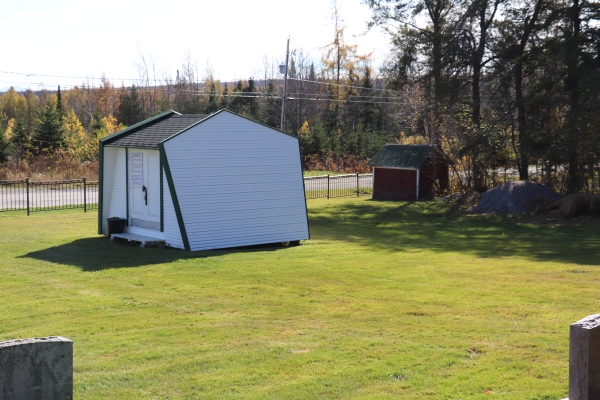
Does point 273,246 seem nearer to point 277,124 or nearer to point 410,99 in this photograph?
point 410,99

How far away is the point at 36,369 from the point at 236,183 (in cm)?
1437

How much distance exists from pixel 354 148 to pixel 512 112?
2519 centimetres

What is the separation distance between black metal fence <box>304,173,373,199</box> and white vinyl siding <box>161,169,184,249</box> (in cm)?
1665

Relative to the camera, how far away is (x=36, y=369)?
13.0 feet

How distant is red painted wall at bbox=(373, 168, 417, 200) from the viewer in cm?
3516

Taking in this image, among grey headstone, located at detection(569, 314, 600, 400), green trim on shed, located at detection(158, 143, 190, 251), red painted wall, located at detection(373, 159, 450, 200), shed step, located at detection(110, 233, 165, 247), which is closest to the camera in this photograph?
grey headstone, located at detection(569, 314, 600, 400)

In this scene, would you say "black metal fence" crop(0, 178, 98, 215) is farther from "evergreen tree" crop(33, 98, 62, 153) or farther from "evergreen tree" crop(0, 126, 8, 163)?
"evergreen tree" crop(33, 98, 62, 153)

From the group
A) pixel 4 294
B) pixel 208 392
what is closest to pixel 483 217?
pixel 4 294

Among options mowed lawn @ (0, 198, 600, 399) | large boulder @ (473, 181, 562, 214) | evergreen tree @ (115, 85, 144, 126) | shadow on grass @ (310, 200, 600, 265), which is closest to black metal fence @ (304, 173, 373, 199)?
shadow on grass @ (310, 200, 600, 265)

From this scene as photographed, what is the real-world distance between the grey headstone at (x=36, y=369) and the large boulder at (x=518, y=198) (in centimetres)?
2448

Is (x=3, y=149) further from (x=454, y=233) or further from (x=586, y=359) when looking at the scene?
(x=586, y=359)

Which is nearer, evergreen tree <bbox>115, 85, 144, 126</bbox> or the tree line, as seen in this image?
the tree line

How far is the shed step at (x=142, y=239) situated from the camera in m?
17.9

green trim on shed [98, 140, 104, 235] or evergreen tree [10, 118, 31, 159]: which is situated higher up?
evergreen tree [10, 118, 31, 159]
